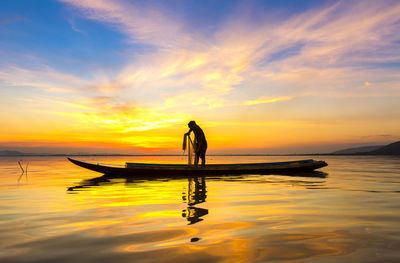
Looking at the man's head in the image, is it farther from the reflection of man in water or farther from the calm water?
the calm water

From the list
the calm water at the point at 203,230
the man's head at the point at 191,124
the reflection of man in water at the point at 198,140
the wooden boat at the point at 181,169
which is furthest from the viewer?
the reflection of man in water at the point at 198,140

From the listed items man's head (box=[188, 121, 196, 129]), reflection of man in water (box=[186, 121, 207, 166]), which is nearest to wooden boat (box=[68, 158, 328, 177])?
reflection of man in water (box=[186, 121, 207, 166])

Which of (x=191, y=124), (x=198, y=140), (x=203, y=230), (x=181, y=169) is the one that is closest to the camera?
(x=203, y=230)

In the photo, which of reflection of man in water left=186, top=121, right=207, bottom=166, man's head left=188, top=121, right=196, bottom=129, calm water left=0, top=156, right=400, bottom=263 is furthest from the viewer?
reflection of man in water left=186, top=121, right=207, bottom=166

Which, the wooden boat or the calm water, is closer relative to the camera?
the calm water

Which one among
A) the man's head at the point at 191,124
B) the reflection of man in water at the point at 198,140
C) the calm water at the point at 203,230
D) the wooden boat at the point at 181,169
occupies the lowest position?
the calm water at the point at 203,230

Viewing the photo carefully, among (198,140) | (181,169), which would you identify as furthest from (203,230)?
(198,140)

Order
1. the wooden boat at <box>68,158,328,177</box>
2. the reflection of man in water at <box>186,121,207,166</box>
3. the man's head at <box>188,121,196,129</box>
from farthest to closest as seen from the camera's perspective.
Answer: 1. the reflection of man in water at <box>186,121,207,166</box>
2. the man's head at <box>188,121,196,129</box>
3. the wooden boat at <box>68,158,328,177</box>

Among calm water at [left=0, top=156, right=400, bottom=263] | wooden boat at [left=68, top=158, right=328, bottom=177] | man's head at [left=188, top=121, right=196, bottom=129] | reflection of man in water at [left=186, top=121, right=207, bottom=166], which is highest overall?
man's head at [left=188, top=121, right=196, bottom=129]

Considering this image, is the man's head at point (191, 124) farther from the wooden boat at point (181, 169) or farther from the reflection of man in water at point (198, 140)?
the wooden boat at point (181, 169)

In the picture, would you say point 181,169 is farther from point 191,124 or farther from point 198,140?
point 191,124

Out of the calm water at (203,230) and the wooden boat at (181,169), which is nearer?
the calm water at (203,230)

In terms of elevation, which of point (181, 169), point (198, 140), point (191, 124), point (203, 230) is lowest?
point (203, 230)

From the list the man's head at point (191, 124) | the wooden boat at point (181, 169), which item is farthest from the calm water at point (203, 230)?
the man's head at point (191, 124)
